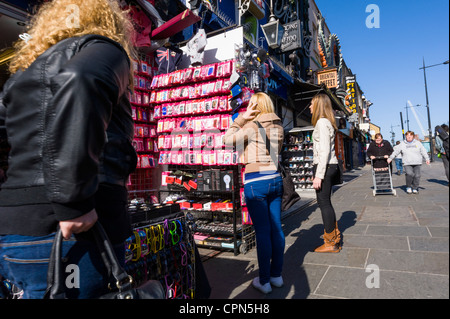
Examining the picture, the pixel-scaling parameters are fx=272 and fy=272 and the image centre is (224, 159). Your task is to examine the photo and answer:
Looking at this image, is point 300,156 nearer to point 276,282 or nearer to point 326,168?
point 326,168

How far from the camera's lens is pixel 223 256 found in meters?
4.22

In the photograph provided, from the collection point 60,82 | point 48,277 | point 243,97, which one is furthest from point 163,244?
point 243,97

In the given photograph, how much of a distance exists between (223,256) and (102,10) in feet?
12.2

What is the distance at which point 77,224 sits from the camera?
0.96m

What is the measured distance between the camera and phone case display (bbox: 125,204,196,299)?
6.88ft

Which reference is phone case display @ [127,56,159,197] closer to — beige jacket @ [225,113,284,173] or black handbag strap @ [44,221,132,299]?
beige jacket @ [225,113,284,173]

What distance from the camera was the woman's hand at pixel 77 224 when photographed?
949 mm

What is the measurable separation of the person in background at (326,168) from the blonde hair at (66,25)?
10.1ft

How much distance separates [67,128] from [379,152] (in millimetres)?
9843

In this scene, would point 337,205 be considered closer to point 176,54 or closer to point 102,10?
point 176,54

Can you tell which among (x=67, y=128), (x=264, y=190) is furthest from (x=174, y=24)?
(x=67, y=128)

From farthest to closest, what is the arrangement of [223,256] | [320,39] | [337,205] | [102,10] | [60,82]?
[320,39]
[337,205]
[223,256]
[102,10]
[60,82]

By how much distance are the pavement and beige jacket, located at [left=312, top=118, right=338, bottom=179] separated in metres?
1.16

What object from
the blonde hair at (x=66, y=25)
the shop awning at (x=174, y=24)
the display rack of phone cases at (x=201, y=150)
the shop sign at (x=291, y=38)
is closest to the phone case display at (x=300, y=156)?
the shop sign at (x=291, y=38)
